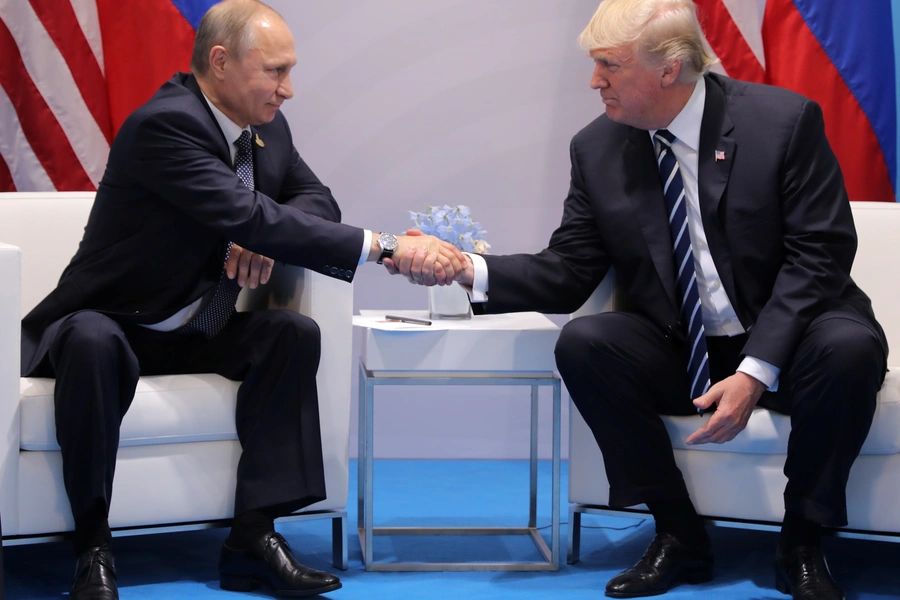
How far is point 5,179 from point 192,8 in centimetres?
75

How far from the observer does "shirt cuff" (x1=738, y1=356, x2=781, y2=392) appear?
2.03 metres

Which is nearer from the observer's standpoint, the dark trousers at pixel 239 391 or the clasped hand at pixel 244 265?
the dark trousers at pixel 239 391

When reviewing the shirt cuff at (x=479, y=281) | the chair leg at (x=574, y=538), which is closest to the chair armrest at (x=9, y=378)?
the shirt cuff at (x=479, y=281)

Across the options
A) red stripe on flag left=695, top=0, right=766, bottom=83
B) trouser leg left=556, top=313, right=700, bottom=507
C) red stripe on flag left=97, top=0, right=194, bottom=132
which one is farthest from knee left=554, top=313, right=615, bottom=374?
red stripe on flag left=97, top=0, right=194, bottom=132

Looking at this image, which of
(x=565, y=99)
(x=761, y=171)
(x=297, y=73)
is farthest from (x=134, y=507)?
(x=565, y=99)

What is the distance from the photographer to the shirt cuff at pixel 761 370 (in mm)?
2031

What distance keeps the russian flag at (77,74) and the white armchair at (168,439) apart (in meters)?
1.01

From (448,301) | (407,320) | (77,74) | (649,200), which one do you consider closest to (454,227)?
(448,301)

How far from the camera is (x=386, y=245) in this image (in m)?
2.30

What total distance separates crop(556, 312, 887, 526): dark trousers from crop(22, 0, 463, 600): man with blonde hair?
42 centimetres

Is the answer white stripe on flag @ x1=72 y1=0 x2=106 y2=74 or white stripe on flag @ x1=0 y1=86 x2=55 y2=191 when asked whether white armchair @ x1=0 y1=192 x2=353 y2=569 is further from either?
white stripe on flag @ x1=72 y1=0 x2=106 y2=74

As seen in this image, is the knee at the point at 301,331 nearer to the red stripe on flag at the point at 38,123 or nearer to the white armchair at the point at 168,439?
the white armchair at the point at 168,439

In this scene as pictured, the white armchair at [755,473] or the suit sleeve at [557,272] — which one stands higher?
the suit sleeve at [557,272]

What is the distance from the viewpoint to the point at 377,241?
229 centimetres
